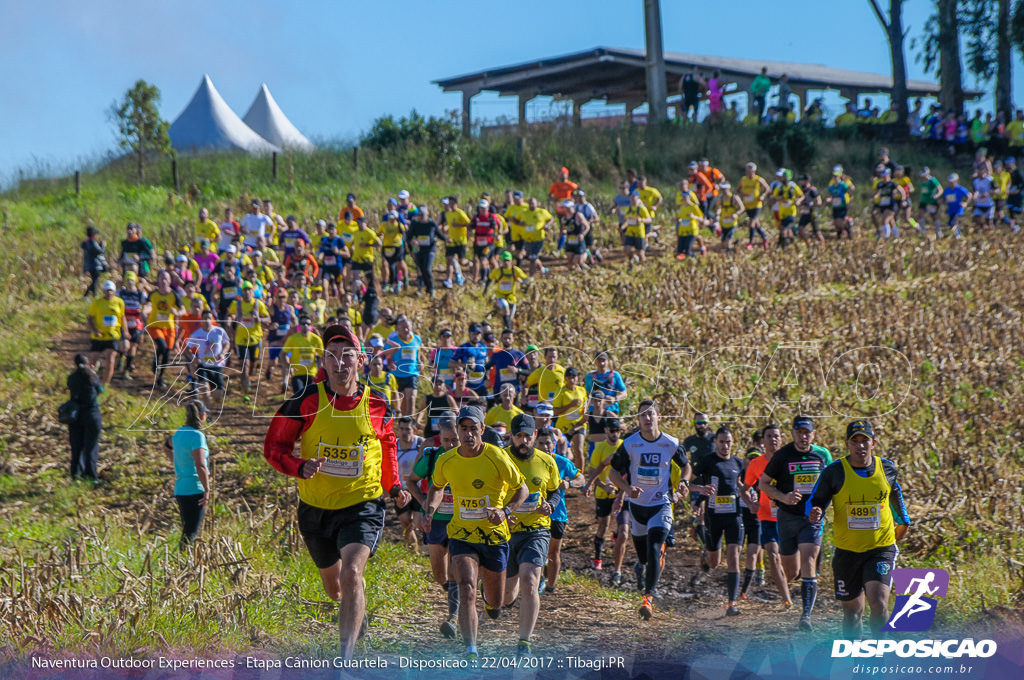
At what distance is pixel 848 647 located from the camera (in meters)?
9.09

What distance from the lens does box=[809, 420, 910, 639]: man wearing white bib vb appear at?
9.11 metres

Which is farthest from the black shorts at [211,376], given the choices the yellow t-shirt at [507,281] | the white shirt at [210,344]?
the yellow t-shirt at [507,281]

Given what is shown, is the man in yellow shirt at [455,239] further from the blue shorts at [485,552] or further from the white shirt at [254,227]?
the blue shorts at [485,552]

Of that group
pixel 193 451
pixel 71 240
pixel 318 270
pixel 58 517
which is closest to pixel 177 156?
pixel 71 240

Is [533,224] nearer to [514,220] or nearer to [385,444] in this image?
[514,220]

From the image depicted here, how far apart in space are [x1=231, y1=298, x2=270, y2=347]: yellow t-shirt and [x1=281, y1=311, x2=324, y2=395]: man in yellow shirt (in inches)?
63.1

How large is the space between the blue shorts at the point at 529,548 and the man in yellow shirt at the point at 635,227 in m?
17.3

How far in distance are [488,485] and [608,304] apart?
1566 cm

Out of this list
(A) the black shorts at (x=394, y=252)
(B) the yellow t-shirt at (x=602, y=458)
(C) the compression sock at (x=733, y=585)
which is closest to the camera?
(C) the compression sock at (x=733, y=585)

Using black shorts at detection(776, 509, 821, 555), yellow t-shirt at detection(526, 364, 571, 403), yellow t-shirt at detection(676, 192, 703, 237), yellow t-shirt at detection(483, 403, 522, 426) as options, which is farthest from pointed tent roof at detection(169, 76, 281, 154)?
black shorts at detection(776, 509, 821, 555)

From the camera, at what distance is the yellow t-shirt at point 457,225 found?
80.3ft

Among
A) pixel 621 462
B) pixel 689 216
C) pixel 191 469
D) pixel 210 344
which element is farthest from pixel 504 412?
pixel 689 216

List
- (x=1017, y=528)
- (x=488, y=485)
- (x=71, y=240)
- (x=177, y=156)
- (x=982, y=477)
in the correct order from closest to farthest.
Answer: (x=488, y=485) < (x=1017, y=528) < (x=982, y=477) < (x=71, y=240) < (x=177, y=156)

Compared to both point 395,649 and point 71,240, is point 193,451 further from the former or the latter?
point 71,240
